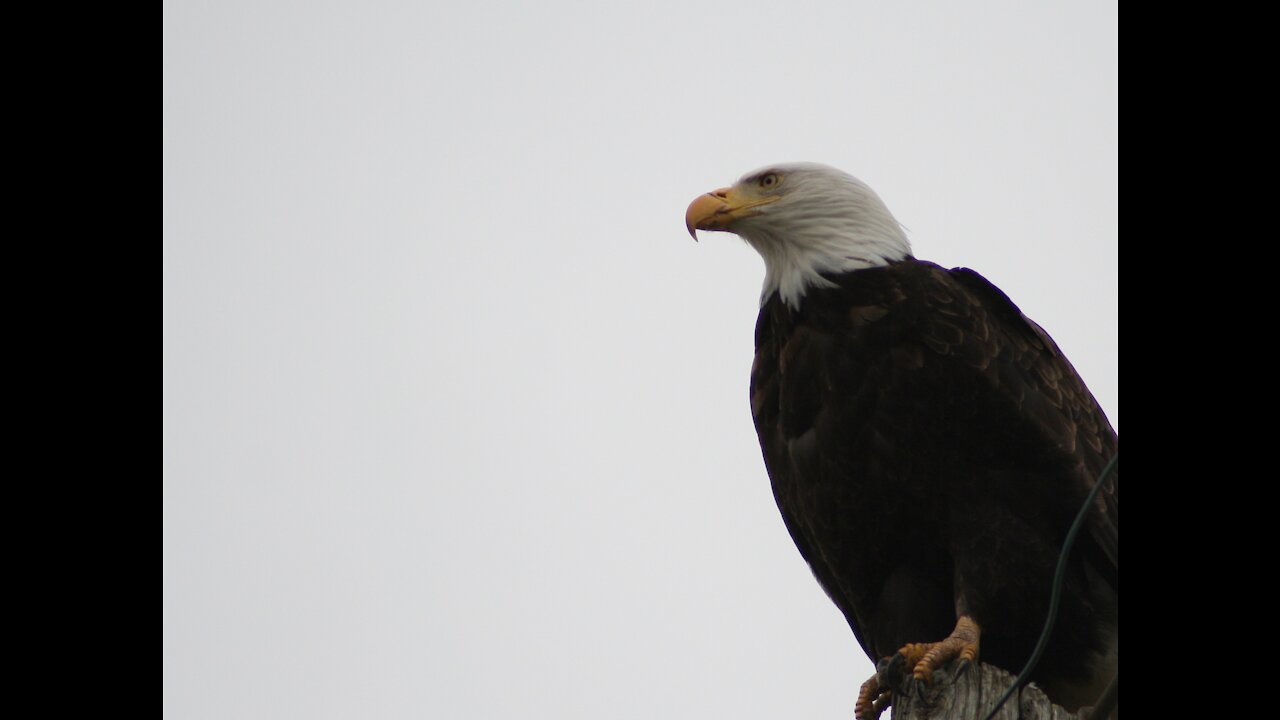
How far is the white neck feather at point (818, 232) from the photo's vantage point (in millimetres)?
4246

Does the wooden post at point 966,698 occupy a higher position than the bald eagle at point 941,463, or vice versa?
the bald eagle at point 941,463

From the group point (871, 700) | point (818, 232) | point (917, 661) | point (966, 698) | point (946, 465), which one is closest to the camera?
point (966, 698)

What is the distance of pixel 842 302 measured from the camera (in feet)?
13.2

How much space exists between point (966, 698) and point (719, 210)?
2.23 metres

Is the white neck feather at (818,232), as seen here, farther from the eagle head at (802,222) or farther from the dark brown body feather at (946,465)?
the dark brown body feather at (946,465)

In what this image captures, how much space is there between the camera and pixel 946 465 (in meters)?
3.72

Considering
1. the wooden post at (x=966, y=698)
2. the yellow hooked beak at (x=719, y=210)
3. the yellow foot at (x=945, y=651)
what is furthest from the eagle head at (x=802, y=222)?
the wooden post at (x=966, y=698)

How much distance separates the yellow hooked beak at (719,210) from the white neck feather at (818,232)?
0.04 m

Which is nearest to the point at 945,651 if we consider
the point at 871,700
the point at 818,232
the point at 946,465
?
the point at 871,700

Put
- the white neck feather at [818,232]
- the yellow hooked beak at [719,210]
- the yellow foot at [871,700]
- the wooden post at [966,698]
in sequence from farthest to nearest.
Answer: the yellow hooked beak at [719,210], the white neck feather at [818,232], the yellow foot at [871,700], the wooden post at [966,698]

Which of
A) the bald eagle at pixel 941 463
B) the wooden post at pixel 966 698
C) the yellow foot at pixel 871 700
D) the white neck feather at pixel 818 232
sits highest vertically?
the white neck feather at pixel 818 232

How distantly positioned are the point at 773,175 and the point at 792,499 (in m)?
1.34

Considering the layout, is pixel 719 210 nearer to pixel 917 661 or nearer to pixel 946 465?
pixel 946 465

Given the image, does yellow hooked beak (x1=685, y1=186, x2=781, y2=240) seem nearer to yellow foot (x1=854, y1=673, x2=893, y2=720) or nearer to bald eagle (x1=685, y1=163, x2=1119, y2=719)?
bald eagle (x1=685, y1=163, x2=1119, y2=719)
